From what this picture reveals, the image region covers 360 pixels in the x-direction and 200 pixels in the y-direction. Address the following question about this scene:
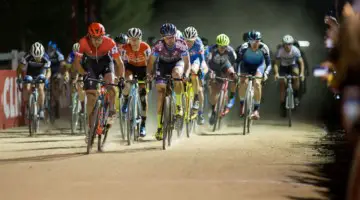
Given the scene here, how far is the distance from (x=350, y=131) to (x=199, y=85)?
11.7 m

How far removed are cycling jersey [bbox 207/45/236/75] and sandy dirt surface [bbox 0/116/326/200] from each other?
228 cm

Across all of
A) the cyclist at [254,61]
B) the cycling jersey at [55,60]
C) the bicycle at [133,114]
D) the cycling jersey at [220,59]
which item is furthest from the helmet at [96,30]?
the cycling jersey at [55,60]

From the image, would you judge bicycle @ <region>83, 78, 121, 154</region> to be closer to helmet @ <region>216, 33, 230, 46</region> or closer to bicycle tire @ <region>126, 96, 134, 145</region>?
bicycle tire @ <region>126, 96, 134, 145</region>

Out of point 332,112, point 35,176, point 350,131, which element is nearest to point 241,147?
point 35,176

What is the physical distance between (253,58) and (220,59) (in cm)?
85

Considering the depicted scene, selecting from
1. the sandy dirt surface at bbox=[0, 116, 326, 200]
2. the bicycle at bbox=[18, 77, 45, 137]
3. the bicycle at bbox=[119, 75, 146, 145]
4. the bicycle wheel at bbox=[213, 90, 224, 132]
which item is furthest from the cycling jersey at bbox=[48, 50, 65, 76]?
the bicycle at bbox=[119, 75, 146, 145]

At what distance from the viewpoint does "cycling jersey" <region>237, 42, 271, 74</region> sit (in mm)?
17406

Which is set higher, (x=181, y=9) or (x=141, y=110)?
(x=181, y=9)

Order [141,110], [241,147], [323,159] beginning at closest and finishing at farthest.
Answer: [323,159] < [241,147] < [141,110]

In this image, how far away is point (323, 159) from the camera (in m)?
12.3

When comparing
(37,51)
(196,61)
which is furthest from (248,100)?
(37,51)

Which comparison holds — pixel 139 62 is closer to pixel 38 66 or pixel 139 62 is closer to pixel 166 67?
pixel 166 67

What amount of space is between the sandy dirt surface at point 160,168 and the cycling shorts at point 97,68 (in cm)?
107

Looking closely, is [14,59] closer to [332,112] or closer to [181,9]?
[332,112]
